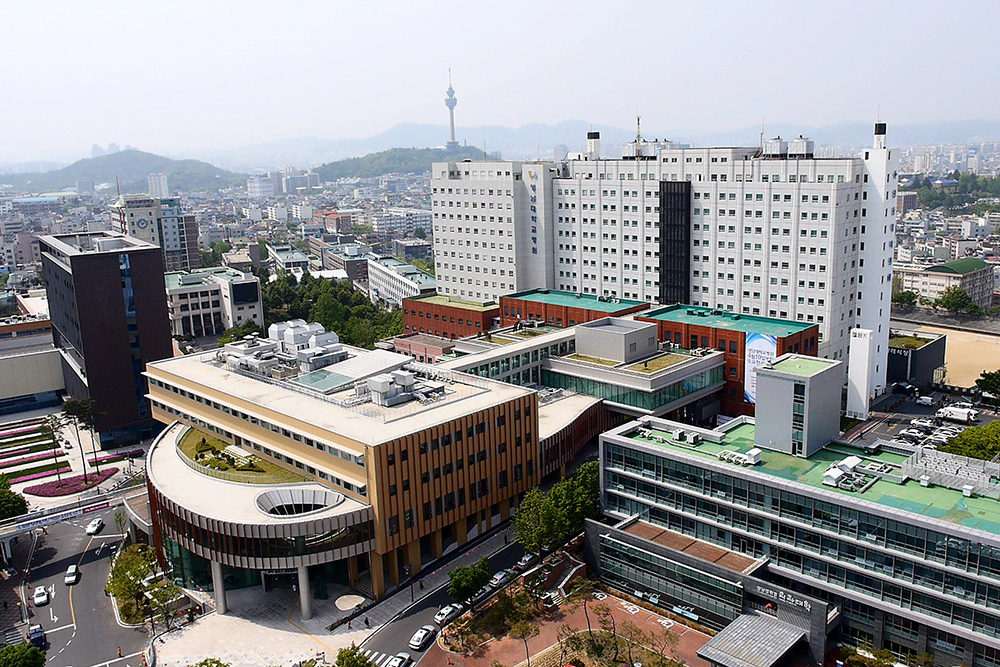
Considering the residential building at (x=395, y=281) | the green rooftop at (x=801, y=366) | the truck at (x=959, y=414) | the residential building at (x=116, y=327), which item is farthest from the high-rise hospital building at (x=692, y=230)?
the residential building at (x=116, y=327)

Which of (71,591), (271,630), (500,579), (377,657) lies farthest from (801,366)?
(71,591)

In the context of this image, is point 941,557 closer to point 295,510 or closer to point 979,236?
point 295,510

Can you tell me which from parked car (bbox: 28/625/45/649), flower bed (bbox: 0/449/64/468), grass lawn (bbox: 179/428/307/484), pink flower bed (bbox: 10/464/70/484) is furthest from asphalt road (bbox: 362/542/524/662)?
flower bed (bbox: 0/449/64/468)

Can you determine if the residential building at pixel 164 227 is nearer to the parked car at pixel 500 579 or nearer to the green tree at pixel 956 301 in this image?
the parked car at pixel 500 579

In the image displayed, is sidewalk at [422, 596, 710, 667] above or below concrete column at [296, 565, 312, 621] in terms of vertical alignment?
below

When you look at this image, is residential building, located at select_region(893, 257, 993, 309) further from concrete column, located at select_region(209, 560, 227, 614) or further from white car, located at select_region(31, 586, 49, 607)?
white car, located at select_region(31, 586, 49, 607)
